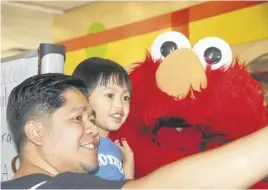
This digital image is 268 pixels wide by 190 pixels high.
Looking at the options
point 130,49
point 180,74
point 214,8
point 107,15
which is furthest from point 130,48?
point 180,74

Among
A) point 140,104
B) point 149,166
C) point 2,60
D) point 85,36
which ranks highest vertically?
point 85,36

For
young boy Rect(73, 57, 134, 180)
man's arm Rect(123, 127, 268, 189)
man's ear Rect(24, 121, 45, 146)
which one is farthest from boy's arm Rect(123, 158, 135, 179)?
man's arm Rect(123, 127, 268, 189)

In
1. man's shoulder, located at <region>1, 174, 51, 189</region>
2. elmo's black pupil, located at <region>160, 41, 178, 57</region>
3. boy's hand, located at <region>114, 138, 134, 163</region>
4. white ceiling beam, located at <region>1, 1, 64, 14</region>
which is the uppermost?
white ceiling beam, located at <region>1, 1, 64, 14</region>

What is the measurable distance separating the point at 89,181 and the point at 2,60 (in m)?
0.69

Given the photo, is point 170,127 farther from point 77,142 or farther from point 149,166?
point 77,142

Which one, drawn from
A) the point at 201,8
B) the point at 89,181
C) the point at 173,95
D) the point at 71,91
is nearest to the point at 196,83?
the point at 173,95

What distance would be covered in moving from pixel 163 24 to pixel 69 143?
1.65m

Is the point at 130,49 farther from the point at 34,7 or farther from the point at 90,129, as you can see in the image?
the point at 90,129

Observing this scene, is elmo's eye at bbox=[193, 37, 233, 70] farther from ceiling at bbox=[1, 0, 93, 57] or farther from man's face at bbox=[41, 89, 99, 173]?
ceiling at bbox=[1, 0, 93, 57]

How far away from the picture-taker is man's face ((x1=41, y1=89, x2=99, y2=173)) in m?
0.75

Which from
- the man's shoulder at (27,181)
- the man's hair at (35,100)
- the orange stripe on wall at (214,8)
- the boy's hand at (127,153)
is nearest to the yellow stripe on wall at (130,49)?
the orange stripe on wall at (214,8)

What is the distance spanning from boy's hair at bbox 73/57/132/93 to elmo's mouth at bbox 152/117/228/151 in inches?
5.3

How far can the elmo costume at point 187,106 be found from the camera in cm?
103

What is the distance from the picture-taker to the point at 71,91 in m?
0.79
